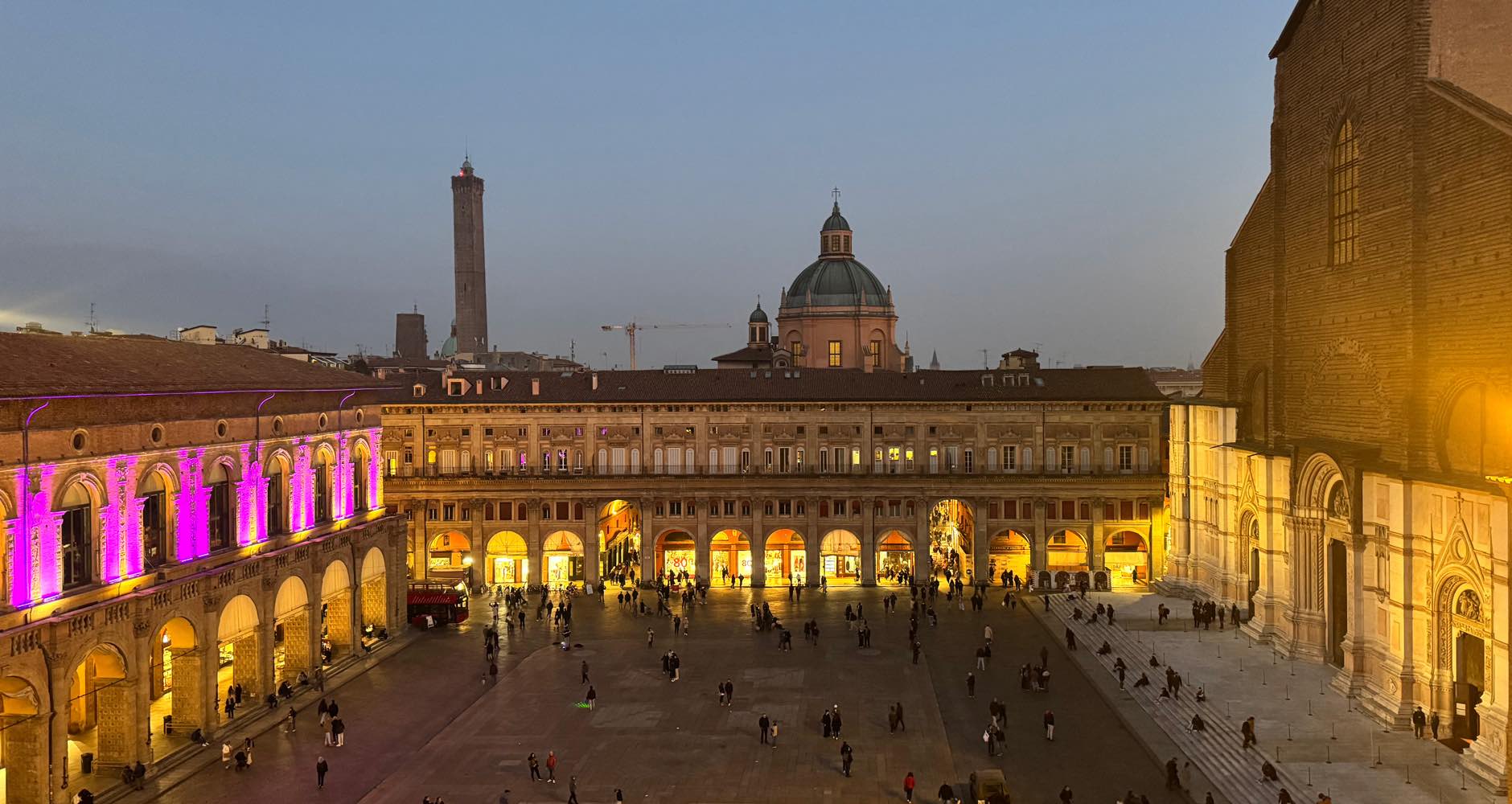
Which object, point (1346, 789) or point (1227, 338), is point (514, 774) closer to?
point (1346, 789)

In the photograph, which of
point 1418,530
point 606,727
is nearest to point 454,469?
point 606,727

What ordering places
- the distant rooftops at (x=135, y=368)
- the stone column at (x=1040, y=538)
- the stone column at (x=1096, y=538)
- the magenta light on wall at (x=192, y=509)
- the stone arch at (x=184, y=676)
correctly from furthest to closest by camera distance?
the stone column at (x=1040, y=538) < the stone column at (x=1096, y=538) < the stone arch at (x=184, y=676) < the magenta light on wall at (x=192, y=509) < the distant rooftops at (x=135, y=368)

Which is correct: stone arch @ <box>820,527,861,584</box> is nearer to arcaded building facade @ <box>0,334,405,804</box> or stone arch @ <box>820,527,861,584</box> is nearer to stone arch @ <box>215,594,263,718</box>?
arcaded building facade @ <box>0,334,405,804</box>

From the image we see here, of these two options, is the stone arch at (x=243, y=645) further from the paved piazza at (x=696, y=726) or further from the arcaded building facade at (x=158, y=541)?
the paved piazza at (x=696, y=726)

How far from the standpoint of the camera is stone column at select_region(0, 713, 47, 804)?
29.0 meters

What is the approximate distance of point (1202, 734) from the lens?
113 feet


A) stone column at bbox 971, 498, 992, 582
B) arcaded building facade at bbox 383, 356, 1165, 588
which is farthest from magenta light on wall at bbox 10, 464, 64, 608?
stone column at bbox 971, 498, 992, 582

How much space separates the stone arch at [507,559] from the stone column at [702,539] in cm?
968

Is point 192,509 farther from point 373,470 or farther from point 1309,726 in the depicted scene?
point 1309,726

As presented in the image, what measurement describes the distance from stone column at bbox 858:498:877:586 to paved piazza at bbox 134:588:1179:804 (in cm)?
1042

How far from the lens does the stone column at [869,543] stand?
207ft

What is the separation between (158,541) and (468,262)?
A: 367 feet

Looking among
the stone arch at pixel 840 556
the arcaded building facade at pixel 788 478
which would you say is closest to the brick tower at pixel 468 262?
the arcaded building facade at pixel 788 478

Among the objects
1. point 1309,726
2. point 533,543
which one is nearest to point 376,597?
point 533,543
